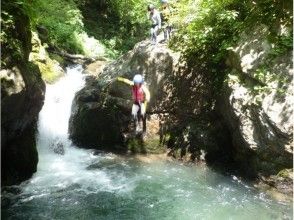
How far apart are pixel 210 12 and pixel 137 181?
540 cm

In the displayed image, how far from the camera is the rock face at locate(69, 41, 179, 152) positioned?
12.1 m

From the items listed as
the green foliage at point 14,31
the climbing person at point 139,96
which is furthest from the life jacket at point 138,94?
the green foliage at point 14,31

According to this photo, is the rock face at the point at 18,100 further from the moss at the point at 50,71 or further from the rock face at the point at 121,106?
the moss at the point at 50,71

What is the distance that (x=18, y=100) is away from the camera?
7.95m

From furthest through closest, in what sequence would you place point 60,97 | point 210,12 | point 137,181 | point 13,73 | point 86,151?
1. point 60,97
2. point 86,151
3. point 210,12
4. point 137,181
5. point 13,73

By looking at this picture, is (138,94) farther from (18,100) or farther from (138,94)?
(18,100)

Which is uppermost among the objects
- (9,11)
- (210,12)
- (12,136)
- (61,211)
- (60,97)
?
(210,12)

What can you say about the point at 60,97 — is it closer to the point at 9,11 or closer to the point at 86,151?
the point at 86,151

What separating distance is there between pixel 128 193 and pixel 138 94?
3.20 m

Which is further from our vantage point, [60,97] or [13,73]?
[60,97]

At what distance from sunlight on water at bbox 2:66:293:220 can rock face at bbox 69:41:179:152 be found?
62 centimetres

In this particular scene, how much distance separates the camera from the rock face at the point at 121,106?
39.8 ft

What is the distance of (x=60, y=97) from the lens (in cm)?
1468

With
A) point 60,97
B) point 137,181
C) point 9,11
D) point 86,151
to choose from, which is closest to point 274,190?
point 137,181
